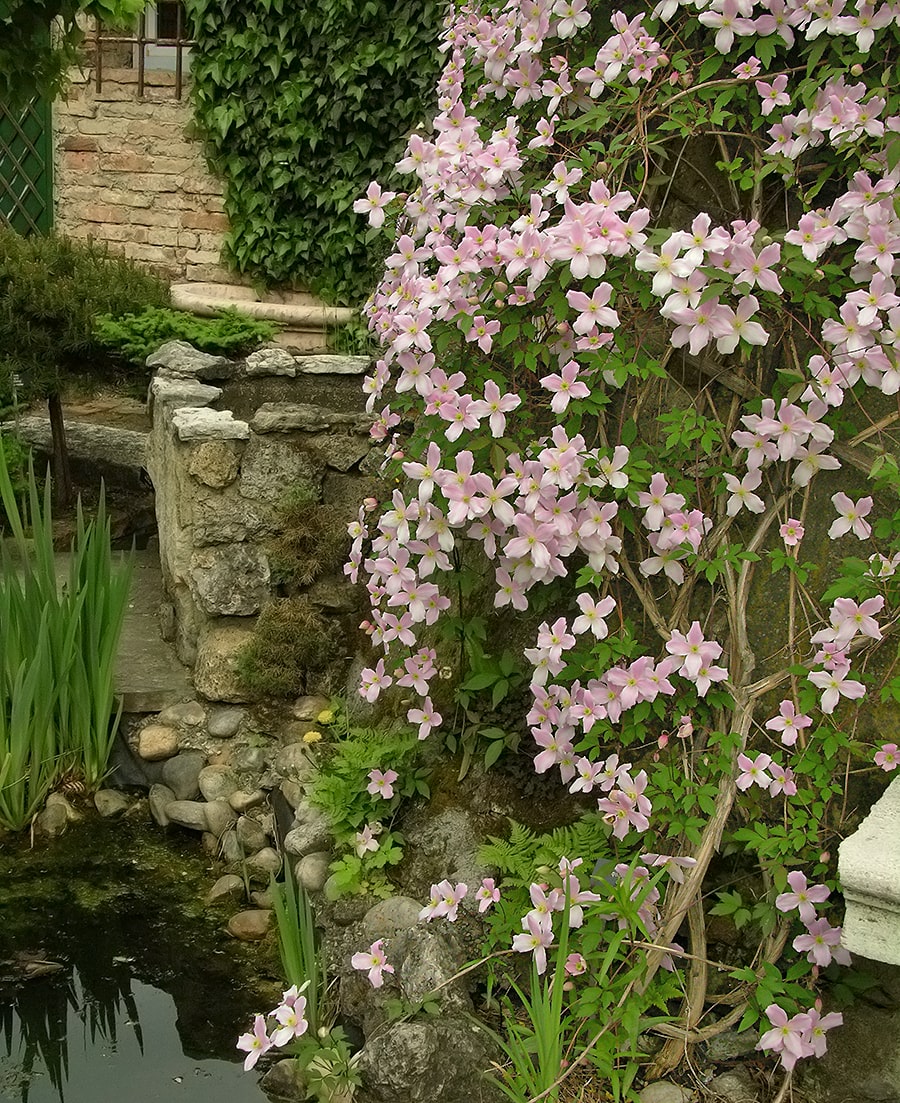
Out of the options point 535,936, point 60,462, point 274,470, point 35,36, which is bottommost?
point 60,462

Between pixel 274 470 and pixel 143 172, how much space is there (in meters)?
5.13

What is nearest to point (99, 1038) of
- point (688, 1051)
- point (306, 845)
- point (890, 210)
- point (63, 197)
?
point (306, 845)

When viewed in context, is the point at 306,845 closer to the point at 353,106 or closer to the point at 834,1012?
the point at 834,1012

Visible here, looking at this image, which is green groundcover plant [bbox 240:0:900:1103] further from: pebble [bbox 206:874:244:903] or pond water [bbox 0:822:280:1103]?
pebble [bbox 206:874:244:903]

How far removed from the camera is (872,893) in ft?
6.07

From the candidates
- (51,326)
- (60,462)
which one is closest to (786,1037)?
(51,326)

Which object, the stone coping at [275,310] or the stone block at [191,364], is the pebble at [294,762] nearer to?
the stone block at [191,364]

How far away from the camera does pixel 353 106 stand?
7668mm

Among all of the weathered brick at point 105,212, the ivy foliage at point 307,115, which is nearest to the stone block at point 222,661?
the ivy foliage at point 307,115

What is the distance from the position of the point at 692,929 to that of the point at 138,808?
2075mm

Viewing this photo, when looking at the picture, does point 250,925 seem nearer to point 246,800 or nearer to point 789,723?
point 246,800

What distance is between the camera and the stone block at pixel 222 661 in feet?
13.3

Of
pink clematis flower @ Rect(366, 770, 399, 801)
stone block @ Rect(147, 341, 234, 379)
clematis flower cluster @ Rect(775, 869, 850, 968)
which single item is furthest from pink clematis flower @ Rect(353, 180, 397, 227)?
stone block @ Rect(147, 341, 234, 379)

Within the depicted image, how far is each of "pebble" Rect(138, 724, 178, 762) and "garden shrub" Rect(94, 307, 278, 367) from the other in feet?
9.30
